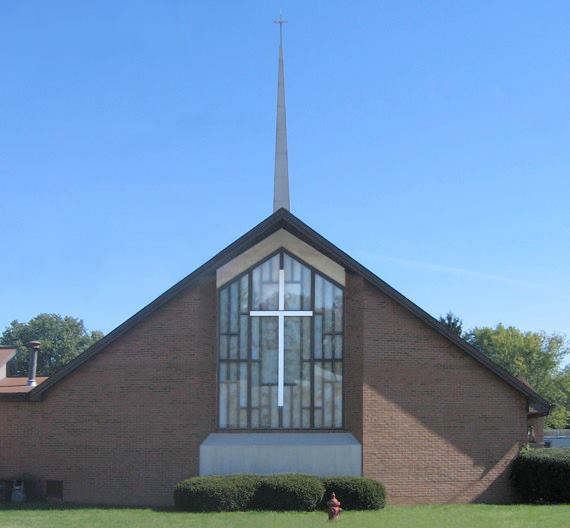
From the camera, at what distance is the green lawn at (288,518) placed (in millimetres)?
18406

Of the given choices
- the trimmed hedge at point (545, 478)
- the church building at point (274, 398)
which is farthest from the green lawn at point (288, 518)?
the church building at point (274, 398)

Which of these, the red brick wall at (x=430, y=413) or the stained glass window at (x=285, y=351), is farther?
the stained glass window at (x=285, y=351)

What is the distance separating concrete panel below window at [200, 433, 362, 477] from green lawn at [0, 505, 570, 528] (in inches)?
70.6

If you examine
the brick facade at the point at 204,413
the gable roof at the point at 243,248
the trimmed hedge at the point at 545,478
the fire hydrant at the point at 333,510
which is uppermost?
the gable roof at the point at 243,248

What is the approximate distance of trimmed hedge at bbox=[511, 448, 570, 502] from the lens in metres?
21.6

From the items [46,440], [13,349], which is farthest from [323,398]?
[13,349]

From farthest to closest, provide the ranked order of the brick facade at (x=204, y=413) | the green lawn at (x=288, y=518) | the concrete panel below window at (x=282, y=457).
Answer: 1. the brick facade at (x=204, y=413)
2. the concrete panel below window at (x=282, y=457)
3. the green lawn at (x=288, y=518)

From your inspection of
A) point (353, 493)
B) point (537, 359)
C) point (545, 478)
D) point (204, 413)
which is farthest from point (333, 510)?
point (537, 359)

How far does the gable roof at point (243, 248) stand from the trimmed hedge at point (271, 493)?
14.5 feet

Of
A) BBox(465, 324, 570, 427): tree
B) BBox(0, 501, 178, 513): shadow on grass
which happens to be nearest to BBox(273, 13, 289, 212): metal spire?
BBox(0, 501, 178, 513): shadow on grass

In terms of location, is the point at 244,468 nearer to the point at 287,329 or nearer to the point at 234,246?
the point at 287,329

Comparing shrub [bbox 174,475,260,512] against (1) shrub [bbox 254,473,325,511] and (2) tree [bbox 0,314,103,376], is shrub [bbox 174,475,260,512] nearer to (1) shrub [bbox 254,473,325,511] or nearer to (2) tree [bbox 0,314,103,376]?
(1) shrub [bbox 254,473,325,511]

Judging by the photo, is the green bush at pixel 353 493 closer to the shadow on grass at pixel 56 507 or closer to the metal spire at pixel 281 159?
the shadow on grass at pixel 56 507

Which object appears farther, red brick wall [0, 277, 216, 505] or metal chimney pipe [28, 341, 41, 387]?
metal chimney pipe [28, 341, 41, 387]
